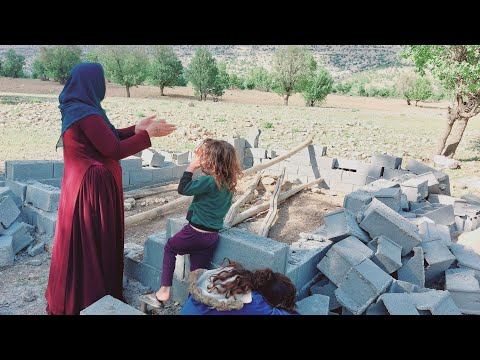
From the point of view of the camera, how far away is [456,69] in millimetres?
9922

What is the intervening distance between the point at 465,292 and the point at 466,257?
838mm

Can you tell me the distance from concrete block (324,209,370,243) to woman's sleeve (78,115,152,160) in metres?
2.43

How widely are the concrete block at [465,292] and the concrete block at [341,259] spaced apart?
92cm

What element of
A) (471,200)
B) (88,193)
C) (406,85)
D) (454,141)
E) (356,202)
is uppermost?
(406,85)

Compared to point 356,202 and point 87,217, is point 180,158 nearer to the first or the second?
point 356,202

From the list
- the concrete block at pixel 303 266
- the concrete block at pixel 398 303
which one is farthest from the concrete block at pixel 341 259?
the concrete block at pixel 398 303

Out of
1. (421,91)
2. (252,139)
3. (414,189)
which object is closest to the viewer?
(414,189)

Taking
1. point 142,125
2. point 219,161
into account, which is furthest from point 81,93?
point 219,161

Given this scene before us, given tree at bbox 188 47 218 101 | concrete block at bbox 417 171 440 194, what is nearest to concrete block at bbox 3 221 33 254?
concrete block at bbox 417 171 440 194

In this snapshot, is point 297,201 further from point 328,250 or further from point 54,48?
point 54,48

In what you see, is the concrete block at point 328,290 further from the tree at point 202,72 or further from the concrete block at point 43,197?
the tree at point 202,72

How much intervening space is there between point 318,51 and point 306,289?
274 ft

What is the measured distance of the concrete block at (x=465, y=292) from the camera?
4074mm

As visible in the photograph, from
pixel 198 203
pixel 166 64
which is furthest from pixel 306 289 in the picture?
pixel 166 64
